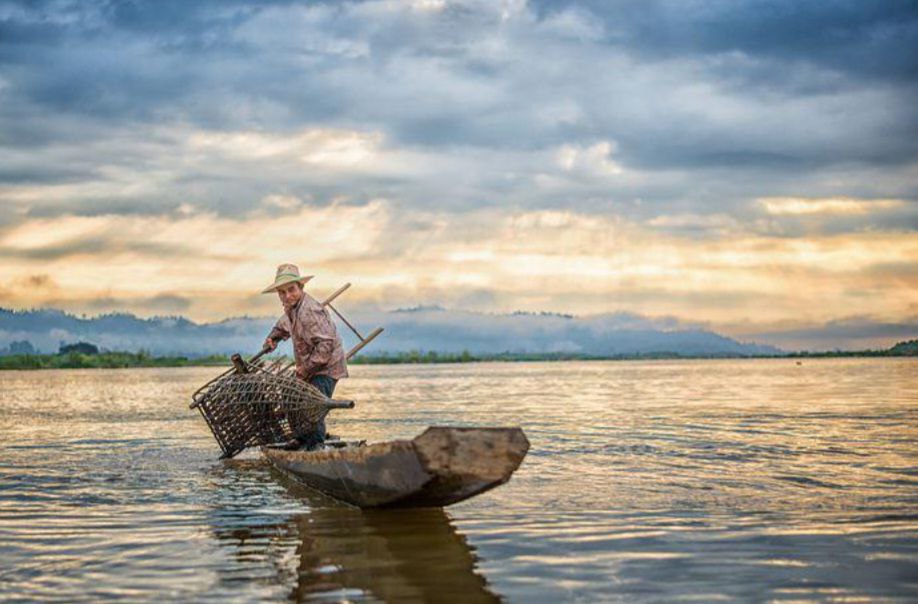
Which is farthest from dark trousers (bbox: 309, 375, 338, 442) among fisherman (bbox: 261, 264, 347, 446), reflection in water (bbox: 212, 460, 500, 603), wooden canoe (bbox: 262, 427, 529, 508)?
wooden canoe (bbox: 262, 427, 529, 508)

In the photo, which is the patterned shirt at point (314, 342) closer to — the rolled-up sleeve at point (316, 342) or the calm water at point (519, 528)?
the rolled-up sleeve at point (316, 342)

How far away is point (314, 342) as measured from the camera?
34.8 feet

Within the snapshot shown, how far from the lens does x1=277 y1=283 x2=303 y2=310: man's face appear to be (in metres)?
10.6

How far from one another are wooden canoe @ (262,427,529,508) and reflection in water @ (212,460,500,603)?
0.27 metres

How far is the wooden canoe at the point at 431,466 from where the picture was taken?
6.96 m

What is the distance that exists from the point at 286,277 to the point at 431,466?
418cm

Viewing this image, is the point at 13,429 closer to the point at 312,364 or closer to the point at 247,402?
the point at 247,402

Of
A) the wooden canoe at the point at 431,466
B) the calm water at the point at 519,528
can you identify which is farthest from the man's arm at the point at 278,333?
the wooden canoe at the point at 431,466

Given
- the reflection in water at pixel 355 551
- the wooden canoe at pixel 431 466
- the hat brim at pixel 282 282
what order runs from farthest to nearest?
the hat brim at pixel 282 282, the wooden canoe at pixel 431 466, the reflection in water at pixel 355 551

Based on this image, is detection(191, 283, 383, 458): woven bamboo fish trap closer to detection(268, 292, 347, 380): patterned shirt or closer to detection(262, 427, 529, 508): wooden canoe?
detection(268, 292, 347, 380): patterned shirt

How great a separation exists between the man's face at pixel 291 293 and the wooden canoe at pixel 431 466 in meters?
2.72

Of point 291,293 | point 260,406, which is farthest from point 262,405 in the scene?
point 291,293

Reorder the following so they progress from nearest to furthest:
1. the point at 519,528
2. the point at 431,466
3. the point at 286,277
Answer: the point at 431,466
the point at 519,528
the point at 286,277

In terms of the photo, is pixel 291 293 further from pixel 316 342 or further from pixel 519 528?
pixel 519 528
